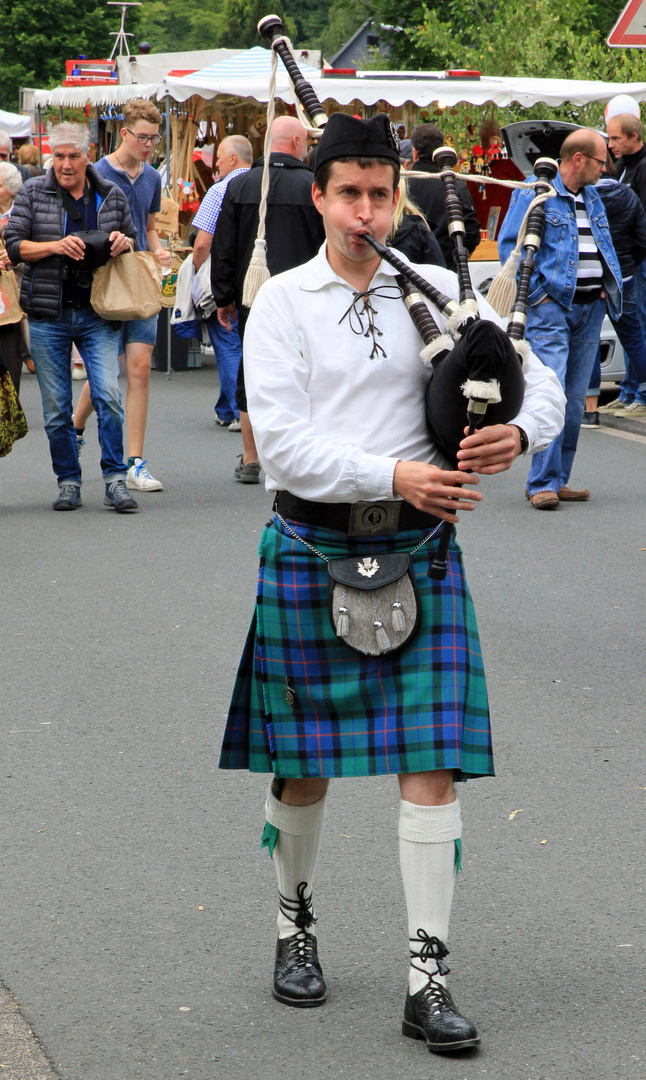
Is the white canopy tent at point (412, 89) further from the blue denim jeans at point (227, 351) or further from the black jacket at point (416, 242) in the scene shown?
the black jacket at point (416, 242)

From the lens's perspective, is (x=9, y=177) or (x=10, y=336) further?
(x=9, y=177)

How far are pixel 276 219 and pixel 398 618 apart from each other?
555cm

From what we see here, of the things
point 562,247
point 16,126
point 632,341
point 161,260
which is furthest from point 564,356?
point 16,126

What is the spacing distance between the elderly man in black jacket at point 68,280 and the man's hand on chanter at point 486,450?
210 inches

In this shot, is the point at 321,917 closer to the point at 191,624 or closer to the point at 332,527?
the point at 332,527

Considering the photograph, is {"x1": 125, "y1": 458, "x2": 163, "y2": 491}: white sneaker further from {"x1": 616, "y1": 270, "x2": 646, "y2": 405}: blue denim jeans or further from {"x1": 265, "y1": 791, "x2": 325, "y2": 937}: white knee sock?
{"x1": 265, "y1": 791, "x2": 325, "y2": 937}: white knee sock

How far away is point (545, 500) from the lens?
26.6 feet

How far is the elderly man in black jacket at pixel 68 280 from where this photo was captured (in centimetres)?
764

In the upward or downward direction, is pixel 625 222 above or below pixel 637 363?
above

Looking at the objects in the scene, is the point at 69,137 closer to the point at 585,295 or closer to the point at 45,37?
the point at 585,295

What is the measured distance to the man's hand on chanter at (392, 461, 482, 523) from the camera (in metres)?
2.60

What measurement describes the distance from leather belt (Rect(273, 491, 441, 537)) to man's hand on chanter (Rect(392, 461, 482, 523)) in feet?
0.49

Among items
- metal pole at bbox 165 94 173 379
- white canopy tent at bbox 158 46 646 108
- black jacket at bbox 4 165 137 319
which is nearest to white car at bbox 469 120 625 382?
white canopy tent at bbox 158 46 646 108

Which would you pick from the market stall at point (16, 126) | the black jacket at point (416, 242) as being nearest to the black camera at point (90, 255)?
the black jacket at point (416, 242)
